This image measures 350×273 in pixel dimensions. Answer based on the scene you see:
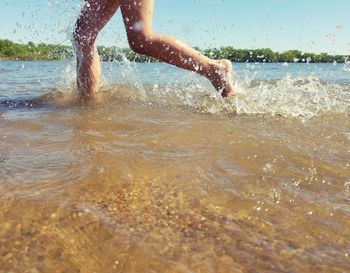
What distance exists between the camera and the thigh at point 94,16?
367cm

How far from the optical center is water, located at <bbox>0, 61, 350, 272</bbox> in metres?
1.13

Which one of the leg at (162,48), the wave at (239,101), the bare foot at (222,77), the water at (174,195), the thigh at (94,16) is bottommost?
the water at (174,195)

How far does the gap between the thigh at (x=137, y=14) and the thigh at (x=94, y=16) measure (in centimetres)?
53

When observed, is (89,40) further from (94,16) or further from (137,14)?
(137,14)

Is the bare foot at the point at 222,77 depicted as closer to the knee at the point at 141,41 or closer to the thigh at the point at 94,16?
the knee at the point at 141,41

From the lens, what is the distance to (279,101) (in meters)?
3.59

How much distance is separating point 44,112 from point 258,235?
8.40 ft

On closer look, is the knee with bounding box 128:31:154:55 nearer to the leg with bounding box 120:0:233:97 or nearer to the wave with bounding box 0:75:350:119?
the leg with bounding box 120:0:233:97

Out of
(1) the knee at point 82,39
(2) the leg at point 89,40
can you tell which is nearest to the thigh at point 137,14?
(2) the leg at point 89,40

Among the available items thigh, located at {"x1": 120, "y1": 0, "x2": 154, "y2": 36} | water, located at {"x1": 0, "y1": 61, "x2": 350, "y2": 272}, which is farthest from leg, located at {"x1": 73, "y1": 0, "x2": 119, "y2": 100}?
water, located at {"x1": 0, "y1": 61, "x2": 350, "y2": 272}

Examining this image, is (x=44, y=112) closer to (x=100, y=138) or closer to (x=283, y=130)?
(x=100, y=138)

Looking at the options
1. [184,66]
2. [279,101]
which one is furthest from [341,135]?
[184,66]

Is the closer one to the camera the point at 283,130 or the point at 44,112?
the point at 283,130

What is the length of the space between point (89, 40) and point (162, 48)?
0.92 meters
